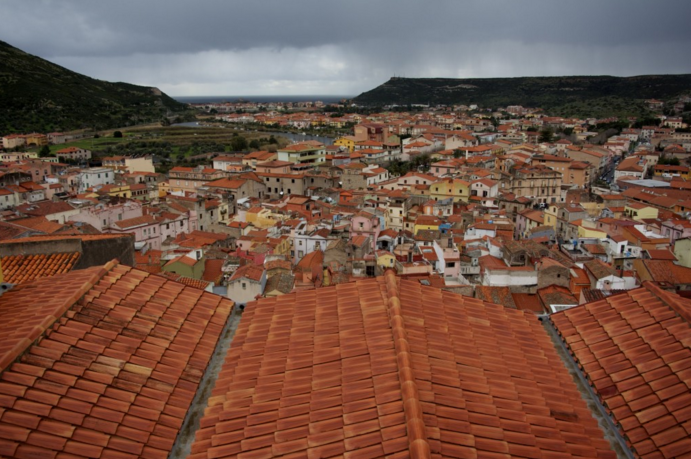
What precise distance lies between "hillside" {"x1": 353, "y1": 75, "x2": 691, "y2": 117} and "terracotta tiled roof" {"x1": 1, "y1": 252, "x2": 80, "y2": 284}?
115 m

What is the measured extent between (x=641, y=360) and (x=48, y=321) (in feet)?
16.4

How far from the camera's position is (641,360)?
4586mm

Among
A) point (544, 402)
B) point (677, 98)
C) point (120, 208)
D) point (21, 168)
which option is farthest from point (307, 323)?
point (677, 98)

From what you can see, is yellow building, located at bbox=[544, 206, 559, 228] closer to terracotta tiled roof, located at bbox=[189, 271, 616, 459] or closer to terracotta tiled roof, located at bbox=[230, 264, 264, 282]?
terracotta tiled roof, located at bbox=[230, 264, 264, 282]

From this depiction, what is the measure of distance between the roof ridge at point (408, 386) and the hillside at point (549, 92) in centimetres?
11523

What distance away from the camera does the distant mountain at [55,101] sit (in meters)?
78.1

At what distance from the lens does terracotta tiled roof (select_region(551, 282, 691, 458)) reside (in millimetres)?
3922

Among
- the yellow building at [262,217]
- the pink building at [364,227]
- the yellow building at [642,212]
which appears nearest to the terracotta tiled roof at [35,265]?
the pink building at [364,227]

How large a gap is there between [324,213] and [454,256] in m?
13.0

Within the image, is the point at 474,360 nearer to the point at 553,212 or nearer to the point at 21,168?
the point at 553,212

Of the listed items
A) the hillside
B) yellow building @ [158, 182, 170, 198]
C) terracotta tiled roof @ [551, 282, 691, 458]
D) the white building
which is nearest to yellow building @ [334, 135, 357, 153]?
yellow building @ [158, 182, 170, 198]

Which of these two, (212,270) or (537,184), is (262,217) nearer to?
(212,270)

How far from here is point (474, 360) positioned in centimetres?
454

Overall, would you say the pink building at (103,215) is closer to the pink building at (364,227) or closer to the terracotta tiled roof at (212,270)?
the terracotta tiled roof at (212,270)
